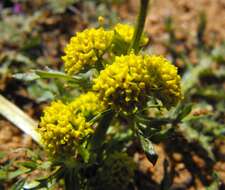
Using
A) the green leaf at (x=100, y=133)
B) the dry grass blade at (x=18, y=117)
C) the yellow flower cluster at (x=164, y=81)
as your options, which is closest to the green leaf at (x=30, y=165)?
the green leaf at (x=100, y=133)

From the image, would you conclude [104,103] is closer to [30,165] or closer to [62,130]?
[62,130]

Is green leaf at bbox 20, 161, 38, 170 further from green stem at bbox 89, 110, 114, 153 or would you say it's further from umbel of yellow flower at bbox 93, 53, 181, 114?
umbel of yellow flower at bbox 93, 53, 181, 114

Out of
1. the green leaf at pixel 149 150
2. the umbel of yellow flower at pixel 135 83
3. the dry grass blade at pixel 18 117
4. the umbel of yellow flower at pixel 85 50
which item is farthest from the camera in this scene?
the dry grass blade at pixel 18 117

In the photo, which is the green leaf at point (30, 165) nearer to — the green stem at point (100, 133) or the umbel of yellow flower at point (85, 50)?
the green stem at point (100, 133)

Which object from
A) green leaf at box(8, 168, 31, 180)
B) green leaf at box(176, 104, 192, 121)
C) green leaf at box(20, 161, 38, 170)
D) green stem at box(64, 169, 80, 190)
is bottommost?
green stem at box(64, 169, 80, 190)

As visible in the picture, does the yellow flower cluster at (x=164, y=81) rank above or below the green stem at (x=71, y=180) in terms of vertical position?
above

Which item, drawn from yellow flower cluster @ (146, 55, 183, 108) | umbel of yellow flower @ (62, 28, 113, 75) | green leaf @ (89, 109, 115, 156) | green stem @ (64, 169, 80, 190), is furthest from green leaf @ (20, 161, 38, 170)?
yellow flower cluster @ (146, 55, 183, 108)
